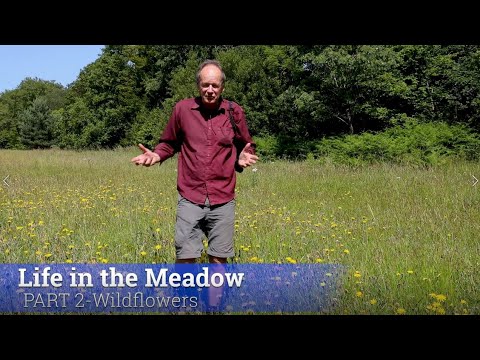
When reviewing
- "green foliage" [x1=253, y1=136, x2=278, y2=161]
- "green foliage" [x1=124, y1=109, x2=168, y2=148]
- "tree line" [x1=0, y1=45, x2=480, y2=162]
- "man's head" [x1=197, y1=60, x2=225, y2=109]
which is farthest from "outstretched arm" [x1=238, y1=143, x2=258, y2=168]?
"green foliage" [x1=124, y1=109, x2=168, y2=148]

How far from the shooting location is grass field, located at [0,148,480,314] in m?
3.54

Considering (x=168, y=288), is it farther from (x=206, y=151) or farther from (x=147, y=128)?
(x=147, y=128)

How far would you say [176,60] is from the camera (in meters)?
31.1

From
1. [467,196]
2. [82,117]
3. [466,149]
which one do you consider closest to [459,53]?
[466,149]

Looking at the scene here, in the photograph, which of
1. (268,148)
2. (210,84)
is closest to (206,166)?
(210,84)

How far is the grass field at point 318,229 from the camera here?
354 cm

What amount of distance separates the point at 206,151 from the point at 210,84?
46 centimetres

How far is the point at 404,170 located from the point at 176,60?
23772 mm

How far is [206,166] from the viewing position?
9.91ft

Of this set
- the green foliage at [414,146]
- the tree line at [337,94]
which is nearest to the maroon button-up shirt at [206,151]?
the green foliage at [414,146]

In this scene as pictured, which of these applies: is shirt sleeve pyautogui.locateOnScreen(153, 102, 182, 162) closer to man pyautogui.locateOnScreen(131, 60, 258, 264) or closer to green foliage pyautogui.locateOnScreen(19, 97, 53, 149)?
man pyautogui.locateOnScreen(131, 60, 258, 264)

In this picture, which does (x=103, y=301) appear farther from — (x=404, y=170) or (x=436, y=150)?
(x=436, y=150)

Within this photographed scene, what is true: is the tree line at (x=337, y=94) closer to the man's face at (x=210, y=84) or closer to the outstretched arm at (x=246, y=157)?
the outstretched arm at (x=246, y=157)

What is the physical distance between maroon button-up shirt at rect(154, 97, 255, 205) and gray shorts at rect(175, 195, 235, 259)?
0.21ft
